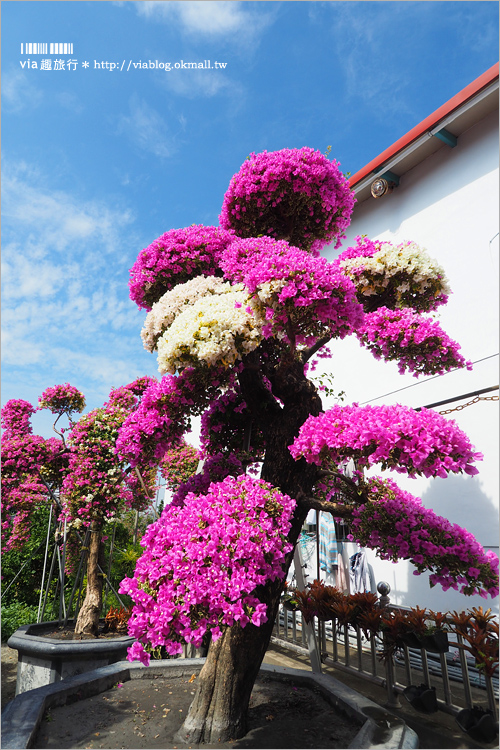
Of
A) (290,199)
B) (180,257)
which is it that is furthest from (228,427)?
(290,199)

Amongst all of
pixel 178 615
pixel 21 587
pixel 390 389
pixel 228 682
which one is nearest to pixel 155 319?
pixel 178 615

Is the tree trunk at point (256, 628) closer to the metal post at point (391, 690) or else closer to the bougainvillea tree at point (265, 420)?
the bougainvillea tree at point (265, 420)

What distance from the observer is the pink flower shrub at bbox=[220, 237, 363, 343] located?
266 centimetres

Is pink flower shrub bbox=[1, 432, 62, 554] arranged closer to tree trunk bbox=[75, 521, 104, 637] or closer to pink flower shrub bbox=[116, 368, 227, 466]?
tree trunk bbox=[75, 521, 104, 637]

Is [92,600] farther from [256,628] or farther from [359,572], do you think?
[359,572]

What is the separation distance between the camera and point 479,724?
340 centimetres

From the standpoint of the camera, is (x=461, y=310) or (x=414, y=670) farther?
(x=461, y=310)

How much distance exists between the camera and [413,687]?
4.04m

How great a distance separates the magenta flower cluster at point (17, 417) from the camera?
7389mm

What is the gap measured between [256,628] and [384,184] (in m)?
7.34

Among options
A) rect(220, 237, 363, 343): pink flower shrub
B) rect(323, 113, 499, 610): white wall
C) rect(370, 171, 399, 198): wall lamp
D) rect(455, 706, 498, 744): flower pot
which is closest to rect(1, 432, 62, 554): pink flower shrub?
rect(323, 113, 499, 610): white wall

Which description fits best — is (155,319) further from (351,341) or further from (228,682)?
(351,341)

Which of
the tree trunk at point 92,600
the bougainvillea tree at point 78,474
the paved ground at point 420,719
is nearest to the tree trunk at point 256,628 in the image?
the paved ground at point 420,719

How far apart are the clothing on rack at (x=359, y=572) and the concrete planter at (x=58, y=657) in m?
3.66
